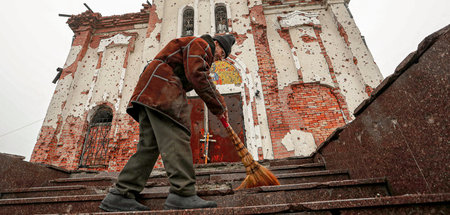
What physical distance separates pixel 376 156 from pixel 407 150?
0.34 meters

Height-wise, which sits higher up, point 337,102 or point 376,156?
point 337,102

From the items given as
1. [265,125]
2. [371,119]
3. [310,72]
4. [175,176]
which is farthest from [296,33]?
[175,176]

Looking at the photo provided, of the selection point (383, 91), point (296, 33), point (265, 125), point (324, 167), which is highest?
point (296, 33)

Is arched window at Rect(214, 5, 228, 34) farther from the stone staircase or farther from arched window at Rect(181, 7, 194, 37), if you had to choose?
the stone staircase

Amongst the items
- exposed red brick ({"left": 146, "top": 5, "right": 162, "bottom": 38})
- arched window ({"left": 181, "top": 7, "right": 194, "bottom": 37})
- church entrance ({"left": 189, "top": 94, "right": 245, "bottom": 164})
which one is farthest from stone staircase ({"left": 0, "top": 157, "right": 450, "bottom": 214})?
exposed red brick ({"left": 146, "top": 5, "right": 162, "bottom": 38})

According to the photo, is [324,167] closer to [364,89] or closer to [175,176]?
[175,176]

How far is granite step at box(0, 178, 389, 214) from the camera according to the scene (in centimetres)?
185

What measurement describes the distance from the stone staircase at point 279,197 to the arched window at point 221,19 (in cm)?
573

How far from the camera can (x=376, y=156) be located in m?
1.87

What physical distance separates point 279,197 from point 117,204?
4.65 feet

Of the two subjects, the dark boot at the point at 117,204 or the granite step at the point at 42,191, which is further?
the granite step at the point at 42,191

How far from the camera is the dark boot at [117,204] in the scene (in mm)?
1753

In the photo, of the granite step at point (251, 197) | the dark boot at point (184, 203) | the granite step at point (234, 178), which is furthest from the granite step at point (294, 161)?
the dark boot at point (184, 203)

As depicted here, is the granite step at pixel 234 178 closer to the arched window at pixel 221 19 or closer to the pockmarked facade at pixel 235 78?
the pockmarked facade at pixel 235 78
